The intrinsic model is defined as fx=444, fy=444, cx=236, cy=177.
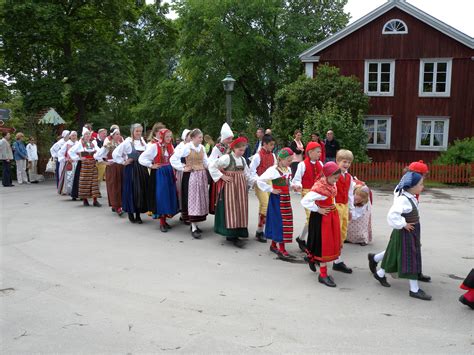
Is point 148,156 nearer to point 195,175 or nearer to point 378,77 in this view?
point 195,175

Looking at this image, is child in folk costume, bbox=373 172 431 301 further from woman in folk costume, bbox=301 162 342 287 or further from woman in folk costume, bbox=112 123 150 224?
woman in folk costume, bbox=112 123 150 224

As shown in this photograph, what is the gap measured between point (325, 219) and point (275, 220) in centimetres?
122

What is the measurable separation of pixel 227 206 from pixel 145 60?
22271 millimetres

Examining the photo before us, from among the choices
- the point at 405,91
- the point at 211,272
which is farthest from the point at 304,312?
the point at 405,91

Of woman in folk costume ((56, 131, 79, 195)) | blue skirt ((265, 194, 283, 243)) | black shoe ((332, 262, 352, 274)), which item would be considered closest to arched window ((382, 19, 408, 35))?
woman in folk costume ((56, 131, 79, 195))

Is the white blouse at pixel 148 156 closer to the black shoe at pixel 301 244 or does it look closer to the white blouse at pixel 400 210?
the black shoe at pixel 301 244

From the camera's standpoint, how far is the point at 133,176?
880cm

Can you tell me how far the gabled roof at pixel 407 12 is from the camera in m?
A: 20.3

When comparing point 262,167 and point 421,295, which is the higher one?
point 262,167

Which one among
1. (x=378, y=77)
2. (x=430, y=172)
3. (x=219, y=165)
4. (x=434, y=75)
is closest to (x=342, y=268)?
(x=219, y=165)

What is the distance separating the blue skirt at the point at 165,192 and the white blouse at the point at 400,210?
14.3 feet

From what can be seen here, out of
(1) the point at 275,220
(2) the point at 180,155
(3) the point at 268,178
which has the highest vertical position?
(2) the point at 180,155

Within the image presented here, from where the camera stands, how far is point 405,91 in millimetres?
21547

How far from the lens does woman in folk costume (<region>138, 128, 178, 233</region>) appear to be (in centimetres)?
819
